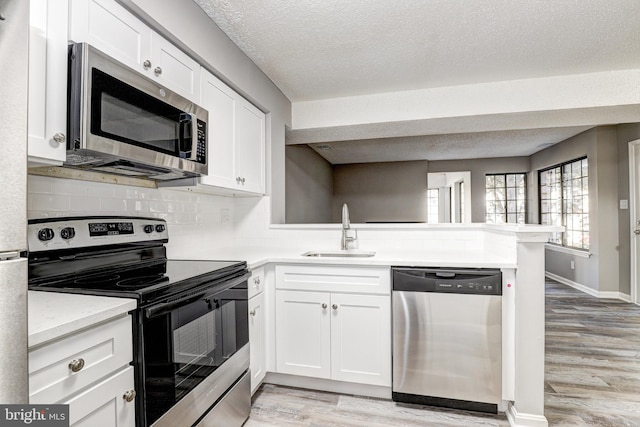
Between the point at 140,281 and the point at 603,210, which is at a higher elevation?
the point at 603,210

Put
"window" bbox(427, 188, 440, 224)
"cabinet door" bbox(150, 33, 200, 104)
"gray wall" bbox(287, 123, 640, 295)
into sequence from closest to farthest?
"cabinet door" bbox(150, 33, 200, 104)
"gray wall" bbox(287, 123, 640, 295)
"window" bbox(427, 188, 440, 224)

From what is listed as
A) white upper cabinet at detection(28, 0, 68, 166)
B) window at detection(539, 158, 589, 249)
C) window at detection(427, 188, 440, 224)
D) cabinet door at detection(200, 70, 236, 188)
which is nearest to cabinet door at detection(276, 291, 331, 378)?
cabinet door at detection(200, 70, 236, 188)

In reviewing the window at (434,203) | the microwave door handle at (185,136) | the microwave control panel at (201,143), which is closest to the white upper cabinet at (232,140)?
the microwave control panel at (201,143)

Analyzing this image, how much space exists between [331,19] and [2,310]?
2124 millimetres

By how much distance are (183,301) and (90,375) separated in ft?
1.29

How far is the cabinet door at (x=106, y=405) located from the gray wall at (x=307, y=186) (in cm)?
306

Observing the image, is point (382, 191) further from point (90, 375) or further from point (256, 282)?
point (90, 375)

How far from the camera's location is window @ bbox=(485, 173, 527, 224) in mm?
6883

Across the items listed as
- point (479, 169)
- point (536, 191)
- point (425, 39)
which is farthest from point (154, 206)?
point (536, 191)

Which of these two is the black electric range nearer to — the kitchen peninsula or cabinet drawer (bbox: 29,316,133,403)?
cabinet drawer (bbox: 29,316,133,403)

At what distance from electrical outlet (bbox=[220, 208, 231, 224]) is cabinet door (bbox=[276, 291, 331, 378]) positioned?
93 cm

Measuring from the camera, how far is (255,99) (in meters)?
2.62

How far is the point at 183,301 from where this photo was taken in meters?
1.29

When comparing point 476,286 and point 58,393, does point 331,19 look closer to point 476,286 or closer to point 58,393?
point 476,286
